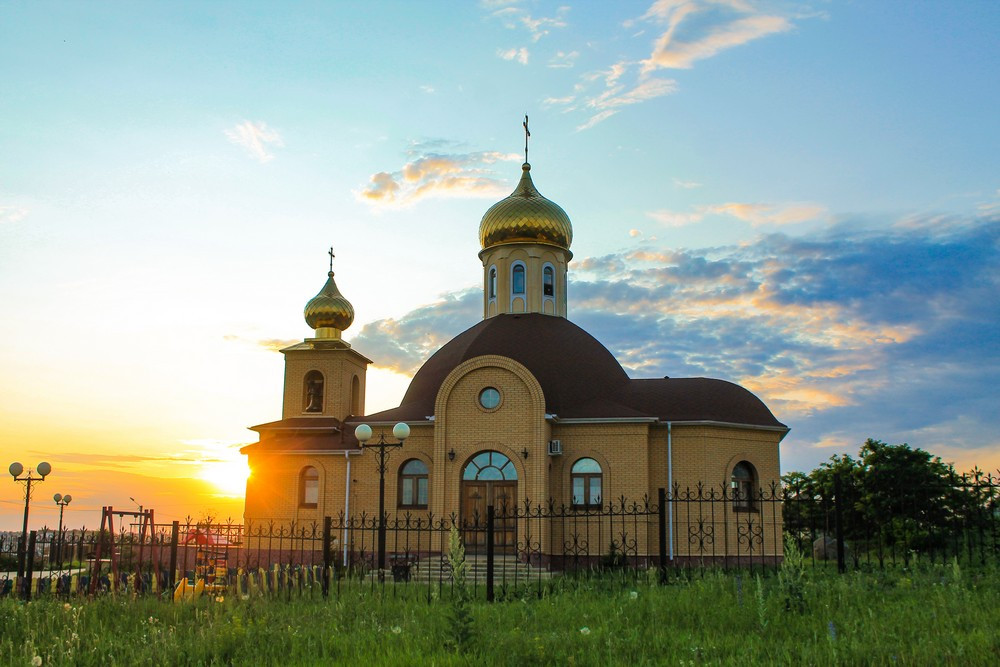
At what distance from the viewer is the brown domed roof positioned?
2369 cm

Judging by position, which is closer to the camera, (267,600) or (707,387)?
(267,600)

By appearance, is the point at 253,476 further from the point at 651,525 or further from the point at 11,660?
the point at 11,660

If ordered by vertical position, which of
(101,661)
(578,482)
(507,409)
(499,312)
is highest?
(499,312)

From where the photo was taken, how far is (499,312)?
1104 inches

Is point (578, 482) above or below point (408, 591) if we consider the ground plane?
above

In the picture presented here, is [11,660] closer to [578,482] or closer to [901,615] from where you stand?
[901,615]

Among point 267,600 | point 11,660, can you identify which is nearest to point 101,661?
point 11,660

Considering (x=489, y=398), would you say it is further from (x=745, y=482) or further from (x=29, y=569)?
(x=29, y=569)

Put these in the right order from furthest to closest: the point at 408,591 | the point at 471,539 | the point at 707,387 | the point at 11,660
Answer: the point at 707,387 → the point at 471,539 → the point at 408,591 → the point at 11,660

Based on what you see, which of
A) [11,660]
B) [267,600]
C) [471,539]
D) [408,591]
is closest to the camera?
[11,660]

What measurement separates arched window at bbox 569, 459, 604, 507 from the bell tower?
8628 millimetres

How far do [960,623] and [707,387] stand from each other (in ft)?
52.9

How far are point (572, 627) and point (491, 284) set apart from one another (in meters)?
20.1

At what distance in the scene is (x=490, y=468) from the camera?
2295 cm
